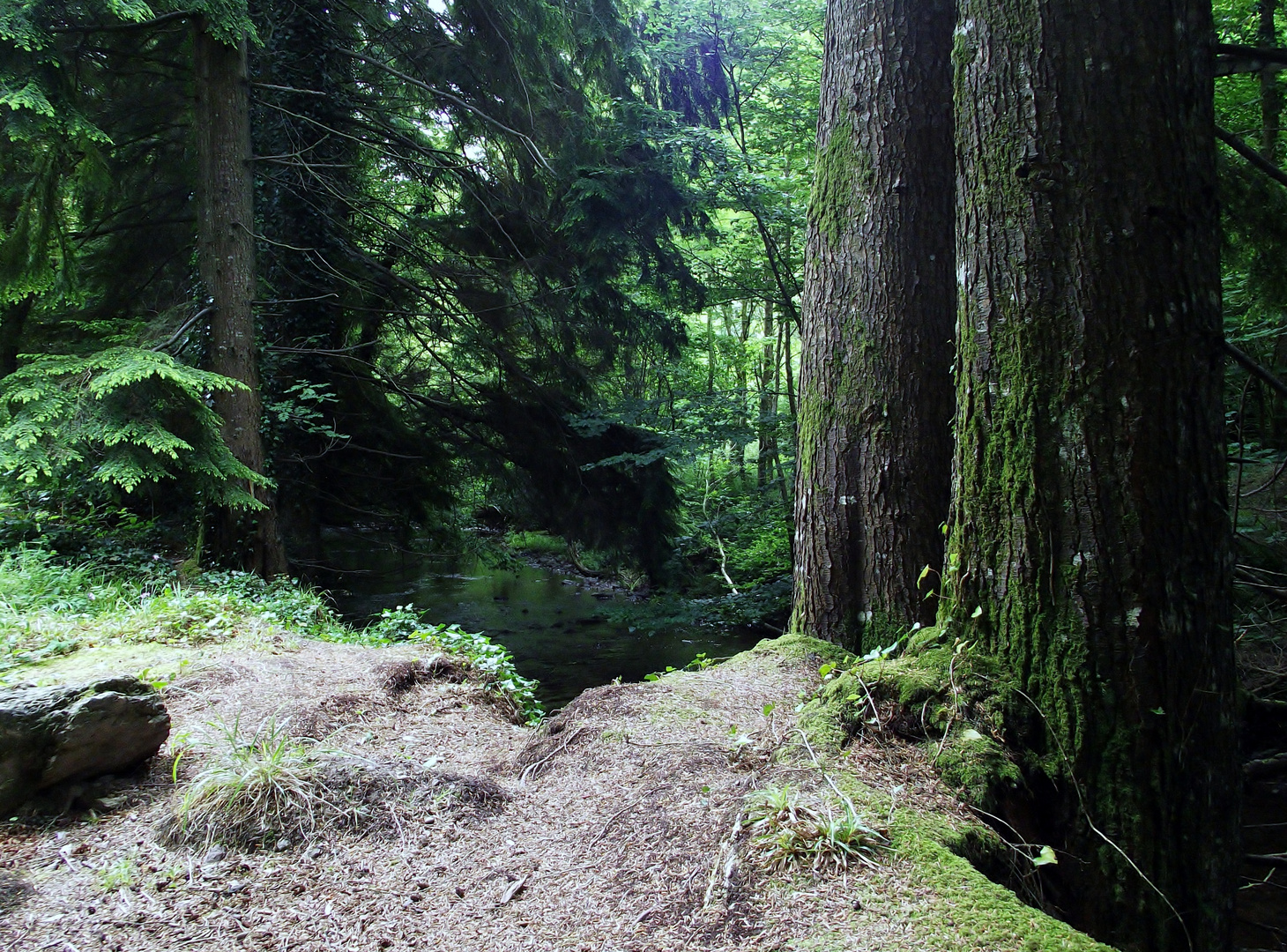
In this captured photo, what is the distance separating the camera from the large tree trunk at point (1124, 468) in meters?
2.34

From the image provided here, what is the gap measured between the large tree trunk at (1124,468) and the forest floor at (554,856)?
546mm

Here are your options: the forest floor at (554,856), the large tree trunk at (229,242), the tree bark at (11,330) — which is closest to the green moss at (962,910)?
the forest floor at (554,856)

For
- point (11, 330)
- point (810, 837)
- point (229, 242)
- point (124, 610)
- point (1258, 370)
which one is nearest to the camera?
point (810, 837)

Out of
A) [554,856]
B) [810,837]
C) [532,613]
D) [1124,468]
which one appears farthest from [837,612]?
[532,613]

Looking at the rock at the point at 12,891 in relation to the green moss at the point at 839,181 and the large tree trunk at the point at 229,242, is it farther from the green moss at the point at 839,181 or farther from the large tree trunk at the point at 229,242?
the large tree trunk at the point at 229,242

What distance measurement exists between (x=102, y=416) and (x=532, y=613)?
25.6ft

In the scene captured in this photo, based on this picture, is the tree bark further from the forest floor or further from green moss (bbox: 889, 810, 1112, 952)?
green moss (bbox: 889, 810, 1112, 952)

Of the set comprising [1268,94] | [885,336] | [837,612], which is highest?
[1268,94]

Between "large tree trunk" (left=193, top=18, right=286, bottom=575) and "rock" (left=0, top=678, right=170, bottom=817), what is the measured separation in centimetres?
460

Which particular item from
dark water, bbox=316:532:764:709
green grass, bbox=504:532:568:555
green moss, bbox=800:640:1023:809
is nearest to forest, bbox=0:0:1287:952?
green moss, bbox=800:640:1023:809

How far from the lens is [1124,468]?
2.36 meters

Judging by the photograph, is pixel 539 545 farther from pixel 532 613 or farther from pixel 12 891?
pixel 12 891

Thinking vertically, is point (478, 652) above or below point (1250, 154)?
below

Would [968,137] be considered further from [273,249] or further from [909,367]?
[273,249]
